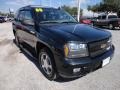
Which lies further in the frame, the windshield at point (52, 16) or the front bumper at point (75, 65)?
the windshield at point (52, 16)

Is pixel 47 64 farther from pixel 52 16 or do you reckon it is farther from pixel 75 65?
pixel 52 16

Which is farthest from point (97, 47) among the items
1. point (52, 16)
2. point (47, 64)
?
point (52, 16)

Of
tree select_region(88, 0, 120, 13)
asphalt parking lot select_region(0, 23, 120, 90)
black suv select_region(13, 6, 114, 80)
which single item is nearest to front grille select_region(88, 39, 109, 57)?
black suv select_region(13, 6, 114, 80)

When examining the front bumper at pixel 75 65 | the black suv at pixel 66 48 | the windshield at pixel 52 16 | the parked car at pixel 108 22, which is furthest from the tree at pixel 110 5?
the front bumper at pixel 75 65

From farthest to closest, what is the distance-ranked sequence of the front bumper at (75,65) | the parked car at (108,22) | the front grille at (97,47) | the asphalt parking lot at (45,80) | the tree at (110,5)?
the tree at (110,5)
the parked car at (108,22)
the asphalt parking lot at (45,80)
the front grille at (97,47)
the front bumper at (75,65)

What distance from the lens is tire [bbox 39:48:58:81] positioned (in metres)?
4.14

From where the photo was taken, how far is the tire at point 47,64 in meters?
4.14

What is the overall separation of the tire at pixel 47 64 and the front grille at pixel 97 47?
92 centimetres

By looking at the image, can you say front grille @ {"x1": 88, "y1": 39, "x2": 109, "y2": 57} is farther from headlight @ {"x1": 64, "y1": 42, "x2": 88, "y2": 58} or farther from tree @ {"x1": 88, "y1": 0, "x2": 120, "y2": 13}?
tree @ {"x1": 88, "y1": 0, "x2": 120, "y2": 13}

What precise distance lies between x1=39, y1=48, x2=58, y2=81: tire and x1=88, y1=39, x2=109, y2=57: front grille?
919 millimetres

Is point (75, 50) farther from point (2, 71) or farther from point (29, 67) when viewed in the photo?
point (2, 71)

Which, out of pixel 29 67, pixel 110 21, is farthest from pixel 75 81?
pixel 110 21

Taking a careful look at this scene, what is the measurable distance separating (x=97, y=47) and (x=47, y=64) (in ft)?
4.43

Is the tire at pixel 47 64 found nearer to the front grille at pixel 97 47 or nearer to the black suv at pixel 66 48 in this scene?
the black suv at pixel 66 48
